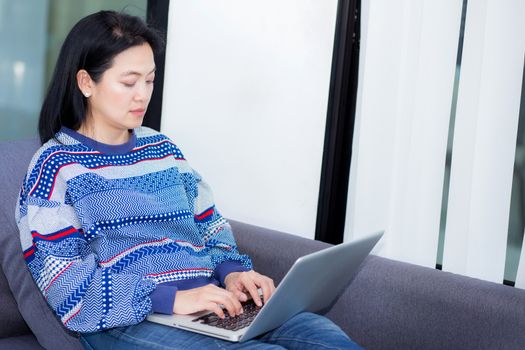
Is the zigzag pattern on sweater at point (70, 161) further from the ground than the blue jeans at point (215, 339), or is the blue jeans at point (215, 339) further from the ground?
the zigzag pattern on sweater at point (70, 161)

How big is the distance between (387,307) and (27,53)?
1274 millimetres

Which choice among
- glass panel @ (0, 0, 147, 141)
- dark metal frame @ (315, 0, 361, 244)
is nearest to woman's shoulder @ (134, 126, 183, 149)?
glass panel @ (0, 0, 147, 141)

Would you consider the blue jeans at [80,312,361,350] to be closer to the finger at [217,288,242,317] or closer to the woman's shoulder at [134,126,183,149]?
the finger at [217,288,242,317]

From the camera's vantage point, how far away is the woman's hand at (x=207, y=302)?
1417 mm

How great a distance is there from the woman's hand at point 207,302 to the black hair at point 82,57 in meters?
0.47

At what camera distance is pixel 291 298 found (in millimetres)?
1367

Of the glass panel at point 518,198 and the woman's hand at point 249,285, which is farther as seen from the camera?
the glass panel at point 518,198

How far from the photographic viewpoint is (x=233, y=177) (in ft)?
8.11

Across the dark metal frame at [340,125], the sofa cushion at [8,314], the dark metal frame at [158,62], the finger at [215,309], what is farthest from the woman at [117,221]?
the dark metal frame at [158,62]

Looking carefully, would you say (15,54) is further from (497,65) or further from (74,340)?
(497,65)

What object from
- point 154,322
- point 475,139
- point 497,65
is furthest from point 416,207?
point 154,322

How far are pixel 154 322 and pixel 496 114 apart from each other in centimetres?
99

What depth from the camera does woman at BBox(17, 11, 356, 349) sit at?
1405 mm

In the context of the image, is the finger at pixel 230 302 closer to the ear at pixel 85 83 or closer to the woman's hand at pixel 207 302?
the woman's hand at pixel 207 302
